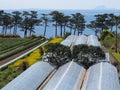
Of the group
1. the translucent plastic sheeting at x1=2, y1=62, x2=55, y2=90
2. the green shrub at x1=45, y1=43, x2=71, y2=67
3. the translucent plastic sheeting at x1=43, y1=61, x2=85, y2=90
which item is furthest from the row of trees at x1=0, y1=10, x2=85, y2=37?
the translucent plastic sheeting at x1=43, y1=61, x2=85, y2=90

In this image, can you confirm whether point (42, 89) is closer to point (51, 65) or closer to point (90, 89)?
point (90, 89)

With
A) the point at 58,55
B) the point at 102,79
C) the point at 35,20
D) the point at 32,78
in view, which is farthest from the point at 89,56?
the point at 35,20

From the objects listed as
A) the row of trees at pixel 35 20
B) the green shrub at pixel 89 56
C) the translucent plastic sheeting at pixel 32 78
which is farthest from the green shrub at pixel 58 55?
the row of trees at pixel 35 20

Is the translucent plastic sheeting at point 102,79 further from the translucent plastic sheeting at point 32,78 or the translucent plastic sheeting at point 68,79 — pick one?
the translucent plastic sheeting at point 32,78

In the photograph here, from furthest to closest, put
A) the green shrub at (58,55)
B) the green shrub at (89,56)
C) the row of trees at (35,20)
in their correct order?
the row of trees at (35,20) → the green shrub at (58,55) → the green shrub at (89,56)

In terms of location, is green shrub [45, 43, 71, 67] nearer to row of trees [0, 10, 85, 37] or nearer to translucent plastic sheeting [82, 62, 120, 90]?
translucent plastic sheeting [82, 62, 120, 90]

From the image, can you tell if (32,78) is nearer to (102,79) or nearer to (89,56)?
(102,79)

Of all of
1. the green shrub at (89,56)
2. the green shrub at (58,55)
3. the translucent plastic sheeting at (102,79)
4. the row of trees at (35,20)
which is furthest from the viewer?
the row of trees at (35,20)

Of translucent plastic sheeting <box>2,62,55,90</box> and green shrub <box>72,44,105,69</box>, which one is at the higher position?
green shrub <box>72,44,105,69</box>
